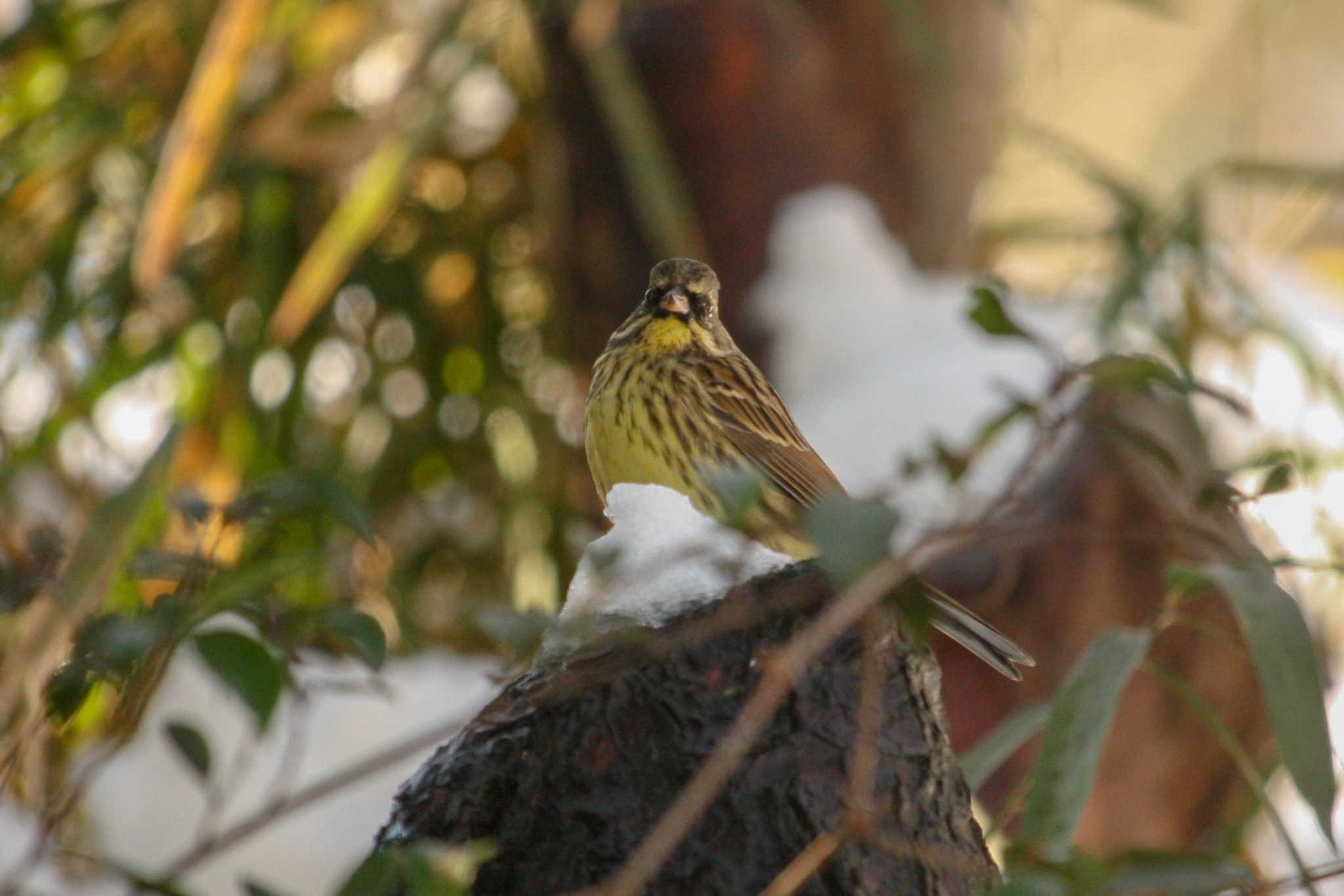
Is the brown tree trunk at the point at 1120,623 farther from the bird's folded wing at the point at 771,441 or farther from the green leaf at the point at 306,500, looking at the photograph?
the green leaf at the point at 306,500

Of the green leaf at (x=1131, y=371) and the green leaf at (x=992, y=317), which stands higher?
the green leaf at (x=992, y=317)

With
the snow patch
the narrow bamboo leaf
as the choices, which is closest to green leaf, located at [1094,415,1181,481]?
the snow patch

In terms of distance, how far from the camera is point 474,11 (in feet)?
13.1

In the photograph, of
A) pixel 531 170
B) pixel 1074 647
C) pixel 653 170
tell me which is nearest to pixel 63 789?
pixel 653 170

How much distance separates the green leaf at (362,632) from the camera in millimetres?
1327

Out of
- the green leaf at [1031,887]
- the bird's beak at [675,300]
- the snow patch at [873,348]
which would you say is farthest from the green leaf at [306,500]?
the snow patch at [873,348]

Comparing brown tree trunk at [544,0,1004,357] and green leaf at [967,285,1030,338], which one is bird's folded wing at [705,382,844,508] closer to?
green leaf at [967,285,1030,338]

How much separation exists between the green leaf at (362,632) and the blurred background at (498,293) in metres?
1.36

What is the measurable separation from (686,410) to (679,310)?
160 mm

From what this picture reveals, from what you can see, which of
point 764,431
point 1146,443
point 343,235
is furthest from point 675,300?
point 343,235

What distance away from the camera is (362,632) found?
1355 mm

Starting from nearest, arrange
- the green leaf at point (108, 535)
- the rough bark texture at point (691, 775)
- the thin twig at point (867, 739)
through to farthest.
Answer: the thin twig at point (867, 739) → the rough bark texture at point (691, 775) → the green leaf at point (108, 535)

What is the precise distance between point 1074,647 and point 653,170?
131 cm

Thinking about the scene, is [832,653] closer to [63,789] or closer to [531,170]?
[63,789]
